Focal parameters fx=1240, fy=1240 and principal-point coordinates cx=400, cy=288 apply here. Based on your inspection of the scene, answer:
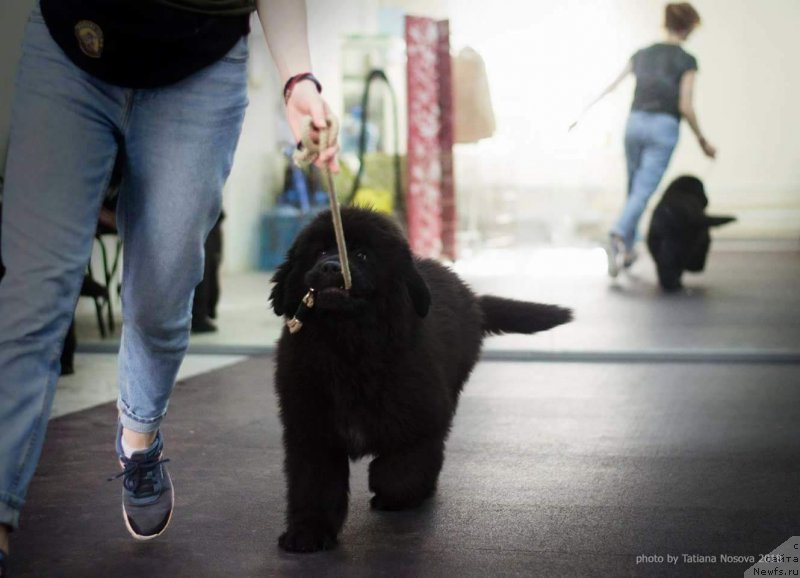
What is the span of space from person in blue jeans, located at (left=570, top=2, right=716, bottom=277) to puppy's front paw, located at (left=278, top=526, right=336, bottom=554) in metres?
3.35

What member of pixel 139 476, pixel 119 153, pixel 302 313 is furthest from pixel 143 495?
pixel 119 153

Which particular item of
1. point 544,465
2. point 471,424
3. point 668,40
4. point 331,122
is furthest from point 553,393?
point 331,122

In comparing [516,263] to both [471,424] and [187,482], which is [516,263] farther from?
[187,482]

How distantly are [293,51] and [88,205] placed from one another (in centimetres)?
47

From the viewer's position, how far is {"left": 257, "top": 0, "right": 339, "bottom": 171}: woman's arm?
7.12ft

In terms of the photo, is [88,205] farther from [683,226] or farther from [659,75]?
[659,75]

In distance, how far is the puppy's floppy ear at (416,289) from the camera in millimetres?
2742

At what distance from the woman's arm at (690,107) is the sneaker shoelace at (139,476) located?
11.5 ft

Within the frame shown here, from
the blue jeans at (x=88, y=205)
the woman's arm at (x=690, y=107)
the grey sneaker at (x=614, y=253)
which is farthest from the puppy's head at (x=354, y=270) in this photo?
the grey sneaker at (x=614, y=253)

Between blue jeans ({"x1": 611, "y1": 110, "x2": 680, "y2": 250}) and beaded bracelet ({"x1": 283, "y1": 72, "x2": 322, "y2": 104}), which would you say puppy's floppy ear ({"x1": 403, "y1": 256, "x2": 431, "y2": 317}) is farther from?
blue jeans ({"x1": 611, "y1": 110, "x2": 680, "y2": 250})

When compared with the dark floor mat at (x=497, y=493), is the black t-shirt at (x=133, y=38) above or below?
above

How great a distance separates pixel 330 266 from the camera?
2.57 meters

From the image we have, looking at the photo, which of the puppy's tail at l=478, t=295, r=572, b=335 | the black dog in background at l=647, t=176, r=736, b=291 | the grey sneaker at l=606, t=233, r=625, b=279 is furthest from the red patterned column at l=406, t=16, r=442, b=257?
the puppy's tail at l=478, t=295, r=572, b=335

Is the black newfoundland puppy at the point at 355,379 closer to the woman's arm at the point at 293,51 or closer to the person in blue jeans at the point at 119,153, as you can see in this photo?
the person in blue jeans at the point at 119,153
